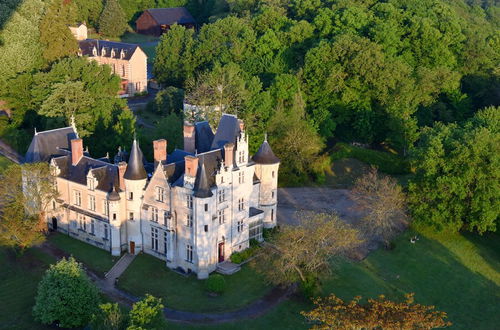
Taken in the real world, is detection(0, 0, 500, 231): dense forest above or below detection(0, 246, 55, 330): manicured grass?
above

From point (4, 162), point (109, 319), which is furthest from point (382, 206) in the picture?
point (4, 162)

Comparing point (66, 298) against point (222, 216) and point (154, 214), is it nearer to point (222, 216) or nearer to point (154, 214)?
point (154, 214)

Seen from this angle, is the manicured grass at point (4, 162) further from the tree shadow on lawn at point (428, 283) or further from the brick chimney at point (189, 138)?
the tree shadow on lawn at point (428, 283)

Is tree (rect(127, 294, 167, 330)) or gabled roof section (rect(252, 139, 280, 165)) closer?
tree (rect(127, 294, 167, 330))

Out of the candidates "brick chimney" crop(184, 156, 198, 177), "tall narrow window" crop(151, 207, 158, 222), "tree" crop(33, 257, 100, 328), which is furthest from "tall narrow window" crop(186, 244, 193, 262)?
"tree" crop(33, 257, 100, 328)

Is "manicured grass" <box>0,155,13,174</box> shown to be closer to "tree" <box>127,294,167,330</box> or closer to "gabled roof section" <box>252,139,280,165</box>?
"gabled roof section" <box>252,139,280,165</box>

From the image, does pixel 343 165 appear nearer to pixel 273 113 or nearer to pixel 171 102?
pixel 273 113

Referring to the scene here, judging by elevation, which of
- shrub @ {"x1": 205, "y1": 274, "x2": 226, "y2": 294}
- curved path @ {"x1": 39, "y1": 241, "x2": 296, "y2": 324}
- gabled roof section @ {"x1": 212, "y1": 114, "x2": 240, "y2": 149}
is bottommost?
curved path @ {"x1": 39, "y1": 241, "x2": 296, "y2": 324}
